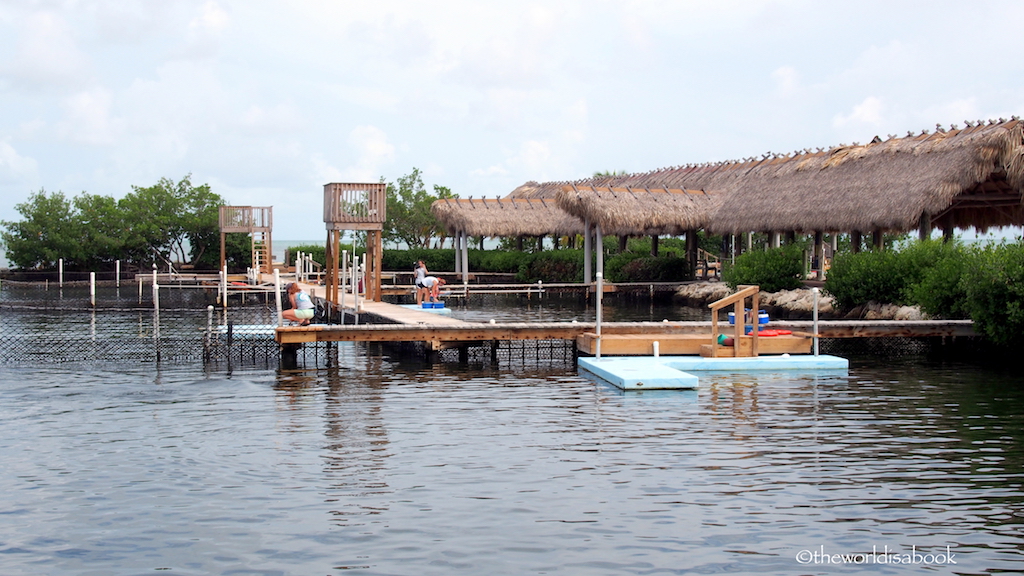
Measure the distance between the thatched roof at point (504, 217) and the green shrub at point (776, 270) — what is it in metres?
12.0

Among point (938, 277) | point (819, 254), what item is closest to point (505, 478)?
point (938, 277)

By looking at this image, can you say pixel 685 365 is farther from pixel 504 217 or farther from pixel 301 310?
pixel 504 217

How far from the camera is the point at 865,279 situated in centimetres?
2492

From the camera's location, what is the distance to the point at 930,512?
902 centimetres

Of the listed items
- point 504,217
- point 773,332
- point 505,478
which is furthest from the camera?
point 504,217

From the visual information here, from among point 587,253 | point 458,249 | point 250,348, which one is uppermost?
point 458,249

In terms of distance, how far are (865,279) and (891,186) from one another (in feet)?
13.3

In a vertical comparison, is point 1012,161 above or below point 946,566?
above

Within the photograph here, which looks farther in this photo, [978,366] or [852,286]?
[852,286]

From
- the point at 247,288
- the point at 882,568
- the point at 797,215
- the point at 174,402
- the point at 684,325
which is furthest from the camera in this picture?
the point at 247,288

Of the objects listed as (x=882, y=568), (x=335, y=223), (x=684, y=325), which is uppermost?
(x=335, y=223)

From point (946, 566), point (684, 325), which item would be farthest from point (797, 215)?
point (946, 566)

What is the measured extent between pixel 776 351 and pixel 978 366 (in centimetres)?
364

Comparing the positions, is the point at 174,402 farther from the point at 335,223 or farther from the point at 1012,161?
the point at 1012,161
